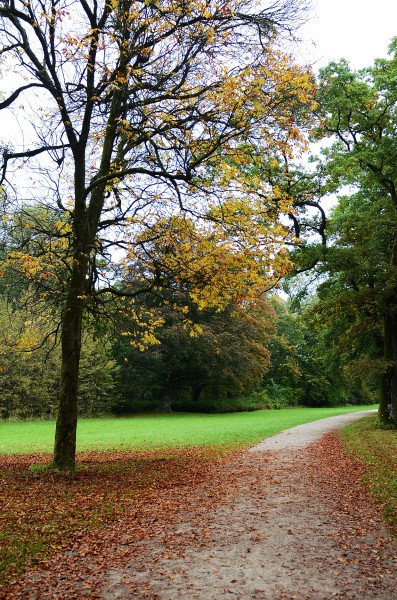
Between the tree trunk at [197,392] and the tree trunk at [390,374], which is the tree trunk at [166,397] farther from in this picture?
the tree trunk at [390,374]

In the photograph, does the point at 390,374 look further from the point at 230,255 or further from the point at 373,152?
the point at 230,255

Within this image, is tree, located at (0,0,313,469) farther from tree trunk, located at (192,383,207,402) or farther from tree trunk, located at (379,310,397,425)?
tree trunk, located at (192,383,207,402)

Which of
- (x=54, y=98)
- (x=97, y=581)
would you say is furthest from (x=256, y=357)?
(x=97, y=581)

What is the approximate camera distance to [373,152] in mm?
17266

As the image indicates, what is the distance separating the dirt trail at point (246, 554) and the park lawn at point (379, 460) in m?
0.26

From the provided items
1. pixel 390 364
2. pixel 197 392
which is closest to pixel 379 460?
pixel 390 364

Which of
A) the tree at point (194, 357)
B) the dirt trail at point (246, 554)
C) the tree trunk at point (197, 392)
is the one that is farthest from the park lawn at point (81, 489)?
the tree trunk at point (197, 392)

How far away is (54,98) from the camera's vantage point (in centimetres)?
891

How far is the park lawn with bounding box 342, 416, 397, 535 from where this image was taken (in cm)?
709

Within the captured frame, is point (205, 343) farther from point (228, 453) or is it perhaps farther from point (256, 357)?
point (228, 453)

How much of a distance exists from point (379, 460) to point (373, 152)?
10906 millimetres

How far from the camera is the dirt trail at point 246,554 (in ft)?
13.1

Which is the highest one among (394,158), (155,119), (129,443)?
(394,158)

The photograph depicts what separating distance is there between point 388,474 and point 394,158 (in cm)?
1214
